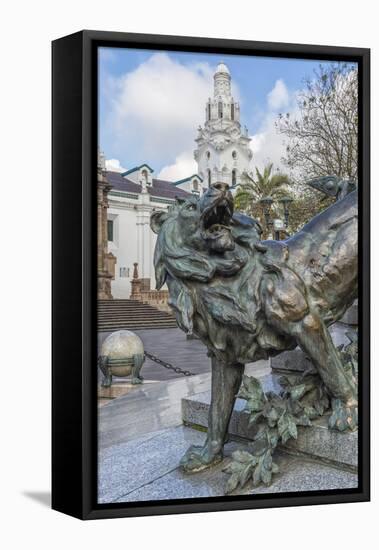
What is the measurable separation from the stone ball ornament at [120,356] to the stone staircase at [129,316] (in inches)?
2.5

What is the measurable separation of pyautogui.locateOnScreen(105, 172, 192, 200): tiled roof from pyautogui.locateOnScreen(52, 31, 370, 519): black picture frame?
0.27 meters

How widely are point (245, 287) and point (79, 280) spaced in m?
1.06

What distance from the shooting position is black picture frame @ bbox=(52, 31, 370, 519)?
6.51 meters

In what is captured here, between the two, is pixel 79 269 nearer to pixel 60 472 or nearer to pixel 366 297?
pixel 60 472

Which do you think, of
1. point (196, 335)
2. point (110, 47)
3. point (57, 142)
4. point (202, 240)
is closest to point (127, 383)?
point (196, 335)

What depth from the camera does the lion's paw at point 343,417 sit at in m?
7.07

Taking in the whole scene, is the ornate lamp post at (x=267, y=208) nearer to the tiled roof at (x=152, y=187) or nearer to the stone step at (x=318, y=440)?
the tiled roof at (x=152, y=187)

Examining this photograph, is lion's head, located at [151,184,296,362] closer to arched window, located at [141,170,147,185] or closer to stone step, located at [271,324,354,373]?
arched window, located at [141,170,147,185]

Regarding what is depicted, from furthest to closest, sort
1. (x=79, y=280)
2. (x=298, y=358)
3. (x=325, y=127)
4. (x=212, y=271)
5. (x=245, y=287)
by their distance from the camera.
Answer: (x=298, y=358) < (x=325, y=127) < (x=245, y=287) < (x=212, y=271) < (x=79, y=280)

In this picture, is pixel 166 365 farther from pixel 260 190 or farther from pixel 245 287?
pixel 260 190

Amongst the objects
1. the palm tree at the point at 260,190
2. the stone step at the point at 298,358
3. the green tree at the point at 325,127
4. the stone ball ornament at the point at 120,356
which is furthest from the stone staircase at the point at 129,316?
the green tree at the point at 325,127

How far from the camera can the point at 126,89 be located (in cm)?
684

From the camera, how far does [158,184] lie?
278 inches

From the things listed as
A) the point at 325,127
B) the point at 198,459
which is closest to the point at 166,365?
the point at 198,459
